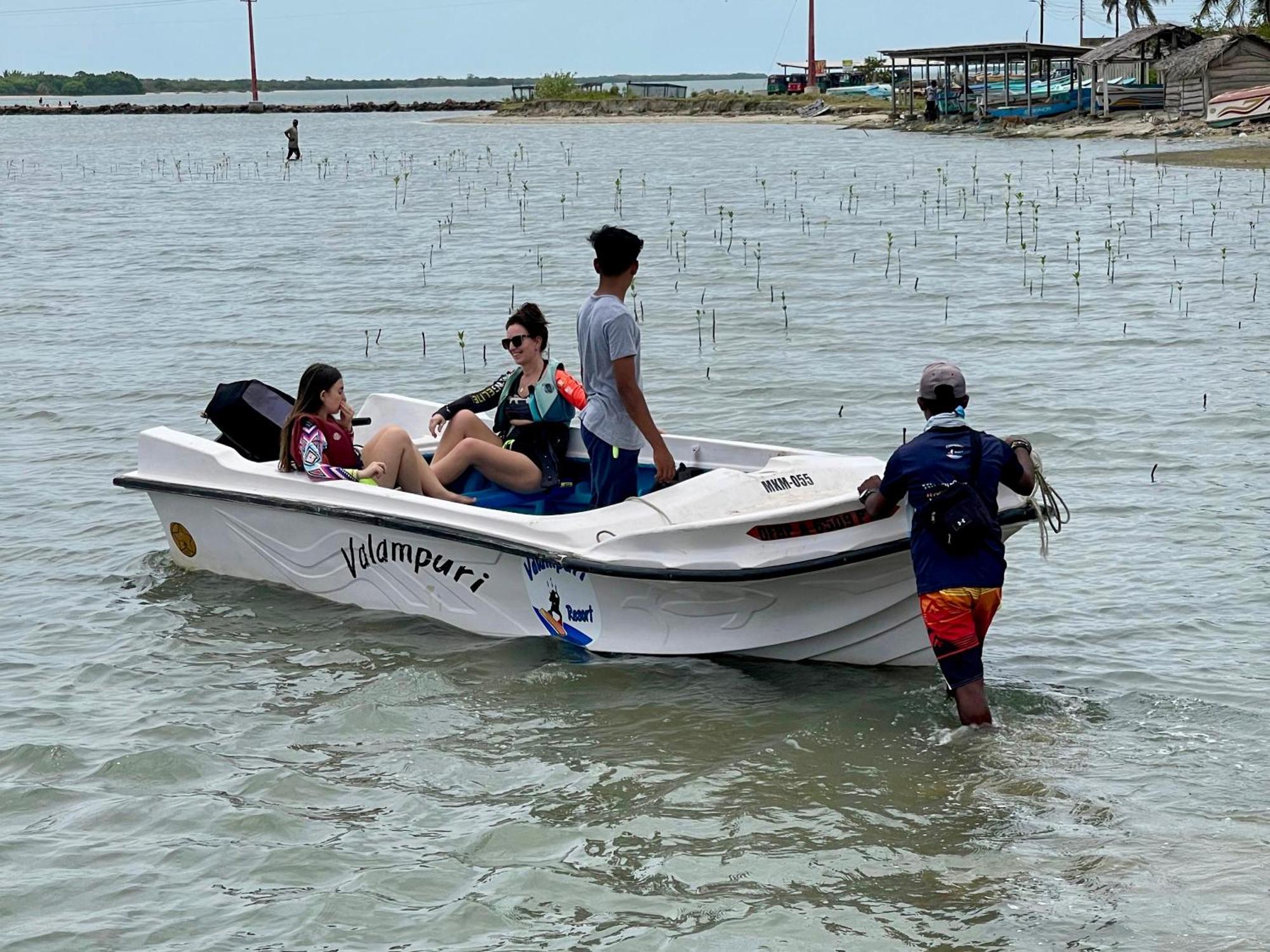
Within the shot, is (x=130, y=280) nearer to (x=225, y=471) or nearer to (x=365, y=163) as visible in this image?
(x=225, y=471)

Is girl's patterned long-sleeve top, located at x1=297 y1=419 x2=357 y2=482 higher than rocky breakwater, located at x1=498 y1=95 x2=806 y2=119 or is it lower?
lower

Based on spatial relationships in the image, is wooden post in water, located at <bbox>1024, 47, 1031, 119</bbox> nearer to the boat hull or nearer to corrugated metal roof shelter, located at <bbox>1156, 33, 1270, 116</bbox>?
corrugated metal roof shelter, located at <bbox>1156, 33, 1270, 116</bbox>

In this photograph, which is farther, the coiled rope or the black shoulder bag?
the coiled rope

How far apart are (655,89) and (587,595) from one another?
3837 inches

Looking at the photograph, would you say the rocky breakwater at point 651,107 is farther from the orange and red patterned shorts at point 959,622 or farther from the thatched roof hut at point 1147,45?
the orange and red patterned shorts at point 959,622

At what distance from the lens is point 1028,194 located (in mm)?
30109

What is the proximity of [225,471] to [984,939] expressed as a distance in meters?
5.22

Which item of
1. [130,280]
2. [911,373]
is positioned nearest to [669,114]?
[130,280]

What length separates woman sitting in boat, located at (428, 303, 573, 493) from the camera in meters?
8.32

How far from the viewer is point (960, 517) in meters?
5.86

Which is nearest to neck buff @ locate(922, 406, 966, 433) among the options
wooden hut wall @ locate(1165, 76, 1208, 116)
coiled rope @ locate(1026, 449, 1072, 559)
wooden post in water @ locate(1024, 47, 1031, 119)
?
coiled rope @ locate(1026, 449, 1072, 559)

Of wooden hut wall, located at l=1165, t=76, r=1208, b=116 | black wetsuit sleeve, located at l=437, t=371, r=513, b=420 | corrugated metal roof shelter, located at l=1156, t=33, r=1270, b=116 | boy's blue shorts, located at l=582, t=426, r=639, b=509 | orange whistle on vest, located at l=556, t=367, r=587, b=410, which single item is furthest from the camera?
wooden hut wall, located at l=1165, t=76, r=1208, b=116

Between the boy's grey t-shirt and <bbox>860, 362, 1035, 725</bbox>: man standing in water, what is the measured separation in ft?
4.77

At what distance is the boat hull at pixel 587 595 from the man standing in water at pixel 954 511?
1.66 feet
